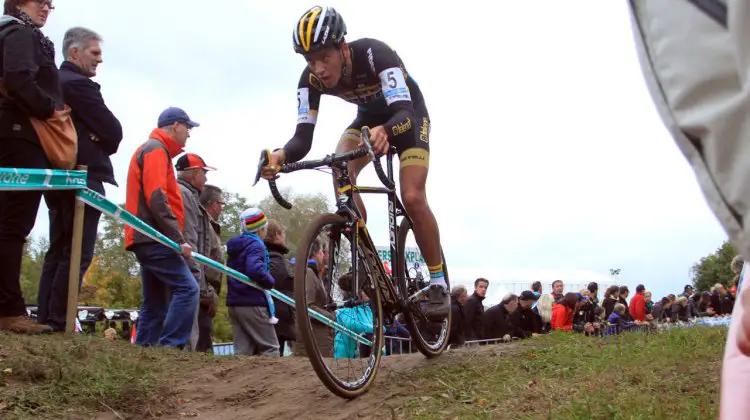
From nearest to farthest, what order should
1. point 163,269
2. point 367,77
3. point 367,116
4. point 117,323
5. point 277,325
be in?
point 367,77
point 367,116
point 163,269
point 277,325
point 117,323

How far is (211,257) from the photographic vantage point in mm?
8203

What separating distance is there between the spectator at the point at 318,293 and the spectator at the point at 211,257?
3.40 m

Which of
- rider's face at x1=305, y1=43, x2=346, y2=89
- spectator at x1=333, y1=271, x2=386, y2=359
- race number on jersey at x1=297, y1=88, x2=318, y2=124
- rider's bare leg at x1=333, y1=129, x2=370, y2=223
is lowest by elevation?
spectator at x1=333, y1=271, x2=386, y2=359

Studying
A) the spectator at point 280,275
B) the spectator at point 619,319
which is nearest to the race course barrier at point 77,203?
the spectator at point 280,275

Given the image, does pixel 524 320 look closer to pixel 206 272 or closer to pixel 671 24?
pixel 206 272

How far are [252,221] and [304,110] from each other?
260 centimetres

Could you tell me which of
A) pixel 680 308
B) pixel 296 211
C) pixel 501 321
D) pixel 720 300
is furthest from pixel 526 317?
pixel 296 211

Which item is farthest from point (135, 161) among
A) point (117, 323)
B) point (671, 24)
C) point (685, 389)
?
point (117, 323)

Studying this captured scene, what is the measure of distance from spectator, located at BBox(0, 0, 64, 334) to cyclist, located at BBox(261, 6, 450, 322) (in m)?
2.12

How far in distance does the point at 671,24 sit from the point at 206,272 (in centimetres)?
760

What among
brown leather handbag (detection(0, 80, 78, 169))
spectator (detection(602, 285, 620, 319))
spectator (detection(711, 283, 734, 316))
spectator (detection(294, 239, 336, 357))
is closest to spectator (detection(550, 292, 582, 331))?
spectator (detection(602, 285, 620, 319))

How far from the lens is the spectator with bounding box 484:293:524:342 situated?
1069cm

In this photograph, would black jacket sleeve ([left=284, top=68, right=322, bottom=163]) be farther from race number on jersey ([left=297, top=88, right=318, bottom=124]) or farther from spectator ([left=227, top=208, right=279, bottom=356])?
spectator ([left=227, top=208, right=279, bottom=356])

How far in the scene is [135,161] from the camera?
6.96 metres
